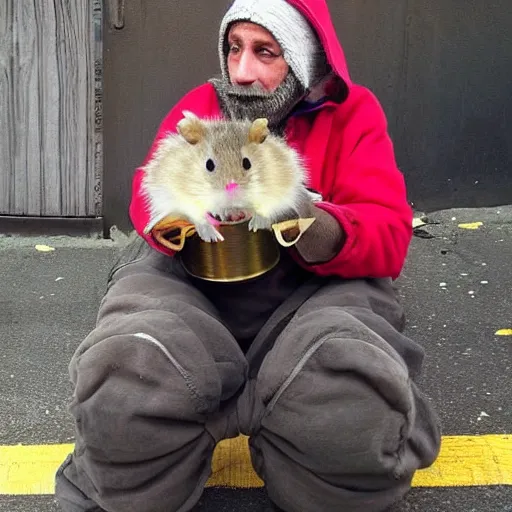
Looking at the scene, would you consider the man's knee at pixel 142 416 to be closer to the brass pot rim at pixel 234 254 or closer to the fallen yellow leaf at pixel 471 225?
the brass pot rim at pixel 234 254

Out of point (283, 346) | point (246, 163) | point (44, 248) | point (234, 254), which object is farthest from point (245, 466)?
point (44, 248)

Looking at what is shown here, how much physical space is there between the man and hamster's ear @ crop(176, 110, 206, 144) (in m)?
0.30

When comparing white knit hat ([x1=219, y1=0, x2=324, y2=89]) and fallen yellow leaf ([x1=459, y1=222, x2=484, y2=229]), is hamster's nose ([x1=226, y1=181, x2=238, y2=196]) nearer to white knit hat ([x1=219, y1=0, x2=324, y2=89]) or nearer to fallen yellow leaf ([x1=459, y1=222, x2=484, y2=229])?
white knit hat ([x1=219, y1=0, x2=324, y2=89])

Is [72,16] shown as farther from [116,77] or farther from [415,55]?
[415,55]

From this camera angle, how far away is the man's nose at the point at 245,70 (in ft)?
6.70

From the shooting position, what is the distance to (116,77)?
12.2 feet

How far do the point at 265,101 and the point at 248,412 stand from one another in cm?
82

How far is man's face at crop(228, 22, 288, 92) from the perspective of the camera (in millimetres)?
2055

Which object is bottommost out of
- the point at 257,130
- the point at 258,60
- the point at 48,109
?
the point at 48,109

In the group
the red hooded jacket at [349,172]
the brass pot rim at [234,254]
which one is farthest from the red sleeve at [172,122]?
the brass pot rim at [234,254]

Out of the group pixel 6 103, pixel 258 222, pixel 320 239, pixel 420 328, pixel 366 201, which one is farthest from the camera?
pixel 6 103

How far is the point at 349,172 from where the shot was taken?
81.1 inches

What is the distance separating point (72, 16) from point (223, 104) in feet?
5.94

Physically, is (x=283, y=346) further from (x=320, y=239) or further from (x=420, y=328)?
(x=420, y=328)
